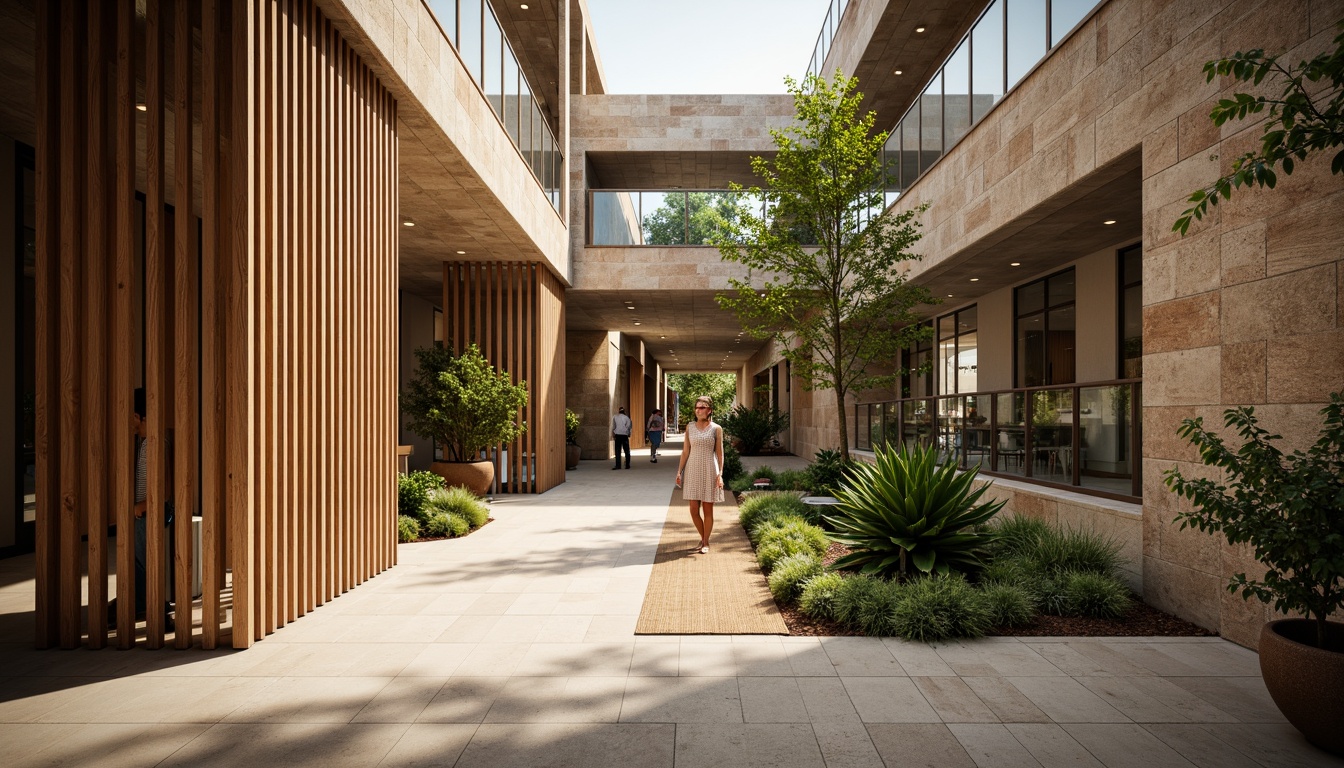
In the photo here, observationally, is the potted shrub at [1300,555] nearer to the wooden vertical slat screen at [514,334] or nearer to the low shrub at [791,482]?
the low shrub at [791,482]

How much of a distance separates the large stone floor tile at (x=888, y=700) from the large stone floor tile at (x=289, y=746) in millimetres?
2415

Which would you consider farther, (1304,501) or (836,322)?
(836,322)

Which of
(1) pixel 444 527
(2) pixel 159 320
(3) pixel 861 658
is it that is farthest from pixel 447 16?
(3) pixel 861 658

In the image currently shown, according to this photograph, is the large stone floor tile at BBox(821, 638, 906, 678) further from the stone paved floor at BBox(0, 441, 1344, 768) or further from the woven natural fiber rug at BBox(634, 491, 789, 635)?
the woven natural fiber rug at BBox(634, 491, 789, 635)

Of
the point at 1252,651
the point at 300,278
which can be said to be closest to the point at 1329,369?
the point at 1252,651

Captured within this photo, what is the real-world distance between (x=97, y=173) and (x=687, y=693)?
5140 mm

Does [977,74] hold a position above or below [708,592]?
above

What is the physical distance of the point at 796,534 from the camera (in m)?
7.87

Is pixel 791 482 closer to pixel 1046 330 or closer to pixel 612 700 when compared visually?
pixel 1046 330

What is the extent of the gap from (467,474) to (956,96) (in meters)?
9.56

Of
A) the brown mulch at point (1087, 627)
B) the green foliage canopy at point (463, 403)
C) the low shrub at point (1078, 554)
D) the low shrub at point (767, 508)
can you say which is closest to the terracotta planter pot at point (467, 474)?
the green foliage canopy at point (463, 403)

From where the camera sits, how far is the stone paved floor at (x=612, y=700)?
11.1 feet

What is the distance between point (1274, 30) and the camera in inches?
185

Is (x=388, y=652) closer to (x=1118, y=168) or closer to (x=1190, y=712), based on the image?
(x=1190, y=712)
